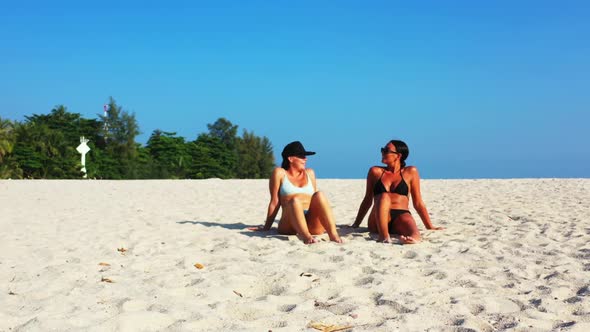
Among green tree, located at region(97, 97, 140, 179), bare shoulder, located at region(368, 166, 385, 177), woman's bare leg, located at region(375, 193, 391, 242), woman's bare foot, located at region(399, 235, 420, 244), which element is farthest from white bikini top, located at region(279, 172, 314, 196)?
green tree, located at region(97, 97, 140, 179)

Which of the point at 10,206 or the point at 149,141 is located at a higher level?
the point at 149,141

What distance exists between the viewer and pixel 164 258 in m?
5.72

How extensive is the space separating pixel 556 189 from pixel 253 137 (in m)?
46.0

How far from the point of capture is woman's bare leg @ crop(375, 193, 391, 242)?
6086 millimetres

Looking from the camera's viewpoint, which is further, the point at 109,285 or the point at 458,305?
the point at 109,285

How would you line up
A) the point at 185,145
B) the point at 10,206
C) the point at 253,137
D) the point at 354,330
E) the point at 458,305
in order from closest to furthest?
the point at 354,330, the point at 458,305, the point at 10,206, the point at 185,145, the point at 253,137

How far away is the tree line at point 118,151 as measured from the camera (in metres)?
40.9

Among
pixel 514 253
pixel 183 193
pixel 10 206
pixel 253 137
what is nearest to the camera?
pixel 514 253

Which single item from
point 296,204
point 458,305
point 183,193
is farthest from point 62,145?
point 458,305

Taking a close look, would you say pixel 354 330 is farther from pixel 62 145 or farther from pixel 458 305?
pixel 62 145

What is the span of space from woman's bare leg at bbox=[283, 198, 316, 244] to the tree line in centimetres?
3610

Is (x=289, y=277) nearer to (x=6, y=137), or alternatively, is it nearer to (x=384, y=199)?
(x=384, y=199)

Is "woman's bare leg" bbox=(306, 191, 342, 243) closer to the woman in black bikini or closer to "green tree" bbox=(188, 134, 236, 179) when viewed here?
the woman in black bikini

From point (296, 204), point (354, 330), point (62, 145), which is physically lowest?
point (354, 330)
